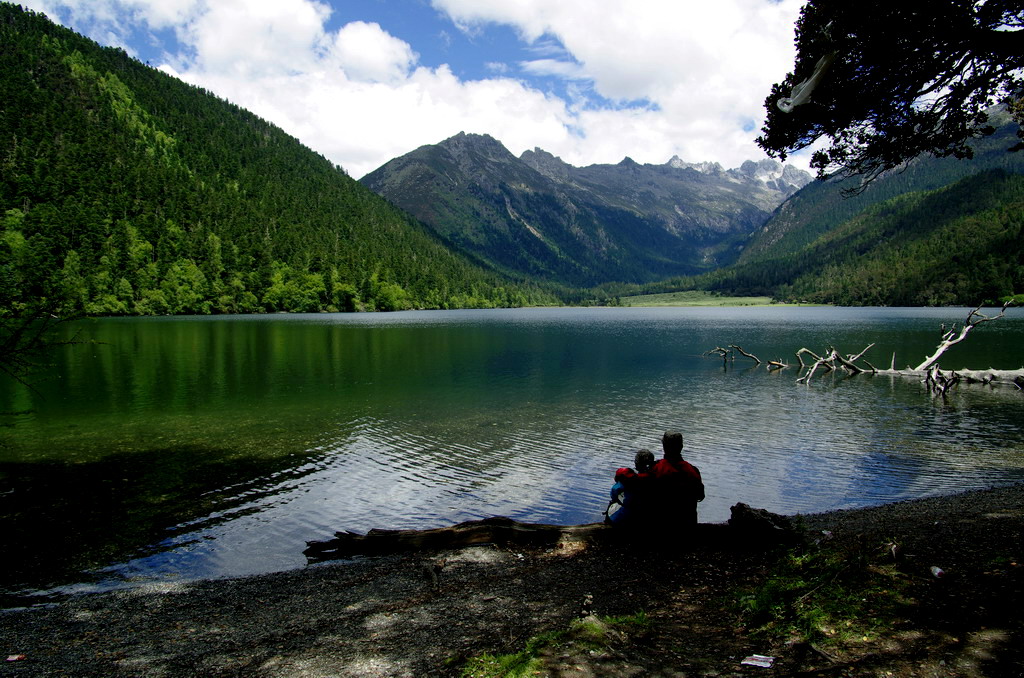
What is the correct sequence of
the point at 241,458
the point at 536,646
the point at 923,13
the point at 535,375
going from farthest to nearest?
the point at 535,375, the point at 241,458, the point at 923,13, the point at 536,646

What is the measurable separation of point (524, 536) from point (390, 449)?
585 inches

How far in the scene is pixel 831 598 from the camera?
829 centimetres

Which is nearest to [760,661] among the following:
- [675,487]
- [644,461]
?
[675,487]

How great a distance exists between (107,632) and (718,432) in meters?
28.4

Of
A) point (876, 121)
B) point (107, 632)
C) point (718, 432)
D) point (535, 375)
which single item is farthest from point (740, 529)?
point (535, 375)

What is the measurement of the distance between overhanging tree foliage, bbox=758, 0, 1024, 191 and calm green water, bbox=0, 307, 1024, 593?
1202 cm

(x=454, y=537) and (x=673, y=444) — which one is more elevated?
(x=673, y=444)

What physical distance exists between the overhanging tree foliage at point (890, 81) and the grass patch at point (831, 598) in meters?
10.2

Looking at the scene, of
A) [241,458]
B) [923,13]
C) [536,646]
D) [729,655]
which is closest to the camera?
[729,655]

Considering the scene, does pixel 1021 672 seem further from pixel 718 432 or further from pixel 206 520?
pixel 718 432

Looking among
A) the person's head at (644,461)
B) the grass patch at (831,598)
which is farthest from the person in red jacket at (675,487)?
the grass patch at (831,598)

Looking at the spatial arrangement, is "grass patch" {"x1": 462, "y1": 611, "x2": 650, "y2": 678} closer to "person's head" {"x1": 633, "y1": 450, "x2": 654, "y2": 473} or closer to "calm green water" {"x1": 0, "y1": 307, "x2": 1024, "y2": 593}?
"person's head" {"x1": 633, "y1": 450, "x2": 654, "y2": 473}

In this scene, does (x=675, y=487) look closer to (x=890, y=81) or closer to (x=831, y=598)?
(x=831, y=598)

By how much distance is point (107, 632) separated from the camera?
416 inches
